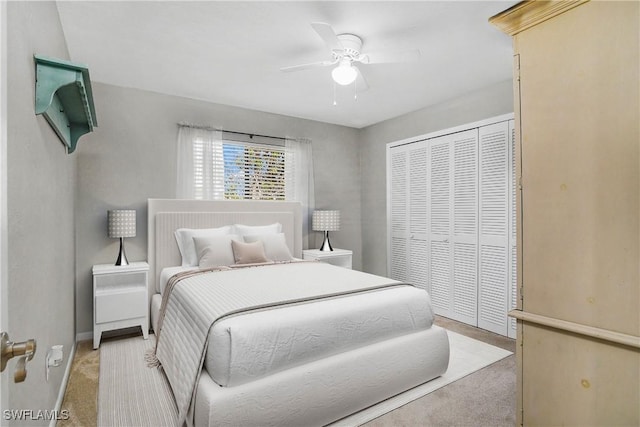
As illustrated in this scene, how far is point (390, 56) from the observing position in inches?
96.4

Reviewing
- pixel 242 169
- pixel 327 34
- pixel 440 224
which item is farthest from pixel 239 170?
pixel 440 224

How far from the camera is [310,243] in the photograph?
189 inches

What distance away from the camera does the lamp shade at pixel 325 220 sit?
4.54 meters

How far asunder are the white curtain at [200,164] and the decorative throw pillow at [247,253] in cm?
85

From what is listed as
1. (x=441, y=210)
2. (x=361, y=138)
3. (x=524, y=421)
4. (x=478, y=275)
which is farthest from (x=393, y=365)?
(x=361, y=138)

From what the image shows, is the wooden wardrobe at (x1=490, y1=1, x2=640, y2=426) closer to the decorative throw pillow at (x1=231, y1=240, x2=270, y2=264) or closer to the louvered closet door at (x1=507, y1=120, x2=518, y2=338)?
the louvered closet door at (x1=507, y1=120, x2=518, y2=338)

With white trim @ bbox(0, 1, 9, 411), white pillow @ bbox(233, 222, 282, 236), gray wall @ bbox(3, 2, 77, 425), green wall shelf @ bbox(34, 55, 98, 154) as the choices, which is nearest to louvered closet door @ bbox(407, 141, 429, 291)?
white pillow @ bbox(233, 222, 282, 236)

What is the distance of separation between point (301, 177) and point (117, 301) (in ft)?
8.49

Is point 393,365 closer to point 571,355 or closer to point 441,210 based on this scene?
point 571,355

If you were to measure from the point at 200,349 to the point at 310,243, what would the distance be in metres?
3.05

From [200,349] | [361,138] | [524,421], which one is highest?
[361,138]

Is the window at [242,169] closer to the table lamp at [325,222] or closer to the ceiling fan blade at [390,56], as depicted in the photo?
the table lamp at [325,222]

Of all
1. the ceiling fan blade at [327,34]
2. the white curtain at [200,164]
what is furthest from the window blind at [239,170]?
the ceiling fan blade at [327,34]

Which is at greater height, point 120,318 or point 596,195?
point 596,195
